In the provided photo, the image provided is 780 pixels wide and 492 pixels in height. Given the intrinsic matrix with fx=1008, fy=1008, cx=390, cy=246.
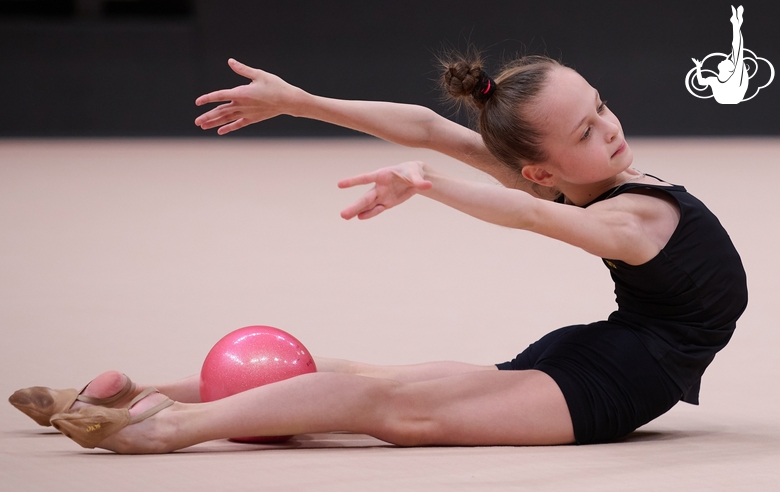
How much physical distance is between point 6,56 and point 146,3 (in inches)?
68.6

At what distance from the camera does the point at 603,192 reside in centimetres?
247

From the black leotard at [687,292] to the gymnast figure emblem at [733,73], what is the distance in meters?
10.2

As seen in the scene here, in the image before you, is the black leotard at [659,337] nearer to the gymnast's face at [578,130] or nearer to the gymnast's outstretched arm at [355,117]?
the gymnast's face at [578,130]

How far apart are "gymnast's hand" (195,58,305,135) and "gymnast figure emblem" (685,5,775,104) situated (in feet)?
33.6

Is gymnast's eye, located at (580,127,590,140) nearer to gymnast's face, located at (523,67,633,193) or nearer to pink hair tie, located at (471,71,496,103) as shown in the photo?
gymnast's face, located at (523,67,633,193)

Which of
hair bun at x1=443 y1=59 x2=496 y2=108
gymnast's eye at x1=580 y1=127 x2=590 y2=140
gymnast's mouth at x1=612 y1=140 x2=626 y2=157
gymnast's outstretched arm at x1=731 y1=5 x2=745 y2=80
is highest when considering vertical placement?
gymnast's outstretched arm at x1=731 y1=5 x2=745 y2=80

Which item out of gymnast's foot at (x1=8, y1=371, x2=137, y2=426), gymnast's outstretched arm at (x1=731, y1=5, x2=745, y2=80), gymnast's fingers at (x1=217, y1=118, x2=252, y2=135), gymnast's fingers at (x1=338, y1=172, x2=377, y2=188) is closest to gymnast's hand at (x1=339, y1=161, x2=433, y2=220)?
gymnast's fingers at (x1=338, y1=172, x2=377, y2=188)

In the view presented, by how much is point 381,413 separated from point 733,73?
11.4 meters

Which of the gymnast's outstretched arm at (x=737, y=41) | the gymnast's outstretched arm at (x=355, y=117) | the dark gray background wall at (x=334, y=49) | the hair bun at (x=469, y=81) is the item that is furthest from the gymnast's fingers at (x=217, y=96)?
the gymnast's outstretched arm at (x=737, y=41)

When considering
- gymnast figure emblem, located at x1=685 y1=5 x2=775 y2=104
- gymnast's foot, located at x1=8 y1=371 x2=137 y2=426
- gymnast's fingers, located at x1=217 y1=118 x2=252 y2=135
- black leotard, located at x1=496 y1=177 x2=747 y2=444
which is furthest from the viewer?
gymnast figure emblem, located at x1=685 y1=5 x2=775 y2=104

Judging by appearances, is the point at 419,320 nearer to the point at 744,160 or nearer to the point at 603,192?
the point at 603,192

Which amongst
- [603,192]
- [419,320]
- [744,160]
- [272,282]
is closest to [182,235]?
[272,282]

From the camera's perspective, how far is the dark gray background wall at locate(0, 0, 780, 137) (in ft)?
38.8

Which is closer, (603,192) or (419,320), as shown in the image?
(603,192)
